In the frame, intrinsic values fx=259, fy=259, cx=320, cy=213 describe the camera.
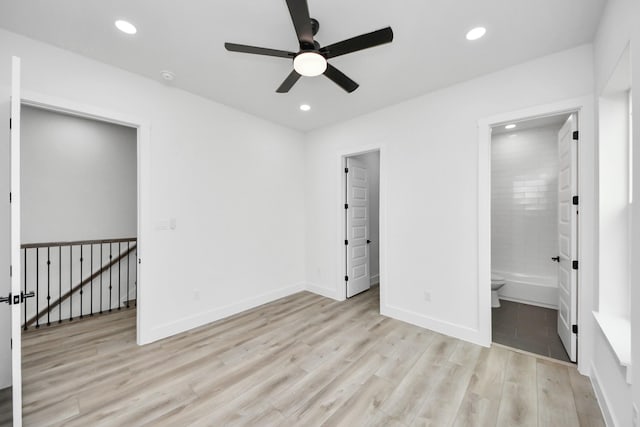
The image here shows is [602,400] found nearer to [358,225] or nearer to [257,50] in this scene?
[358,225]

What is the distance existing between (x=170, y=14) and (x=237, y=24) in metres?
0.49

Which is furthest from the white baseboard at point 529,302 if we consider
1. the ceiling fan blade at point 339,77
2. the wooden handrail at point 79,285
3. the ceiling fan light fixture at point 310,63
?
Answer: the wooden handrail at point 79,285

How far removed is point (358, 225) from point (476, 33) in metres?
3.00

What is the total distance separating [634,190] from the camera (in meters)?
1.32

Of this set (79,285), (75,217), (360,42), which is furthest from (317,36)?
(79,285)

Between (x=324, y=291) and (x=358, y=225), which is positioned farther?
(x=358, y=225)

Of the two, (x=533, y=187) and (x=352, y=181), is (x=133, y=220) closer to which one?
(x=352, y=181)

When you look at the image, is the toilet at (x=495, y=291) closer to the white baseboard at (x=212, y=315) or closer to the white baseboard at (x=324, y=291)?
the white baseboard at (x=324, y=291)

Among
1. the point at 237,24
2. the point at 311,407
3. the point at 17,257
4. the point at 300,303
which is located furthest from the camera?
the point at 300,303

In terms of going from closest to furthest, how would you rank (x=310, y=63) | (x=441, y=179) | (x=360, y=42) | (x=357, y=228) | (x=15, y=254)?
(x=15, y=254), (x=360, y=42), (x=310, y=63), (x=441, y=179), (x=357, y=228)

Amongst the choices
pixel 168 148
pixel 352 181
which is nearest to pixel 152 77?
pixel 168 148

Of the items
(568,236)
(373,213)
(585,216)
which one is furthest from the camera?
(373,213)

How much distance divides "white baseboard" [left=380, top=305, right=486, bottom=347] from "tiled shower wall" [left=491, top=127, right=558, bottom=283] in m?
2.24

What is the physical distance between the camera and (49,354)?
2.64 metres
